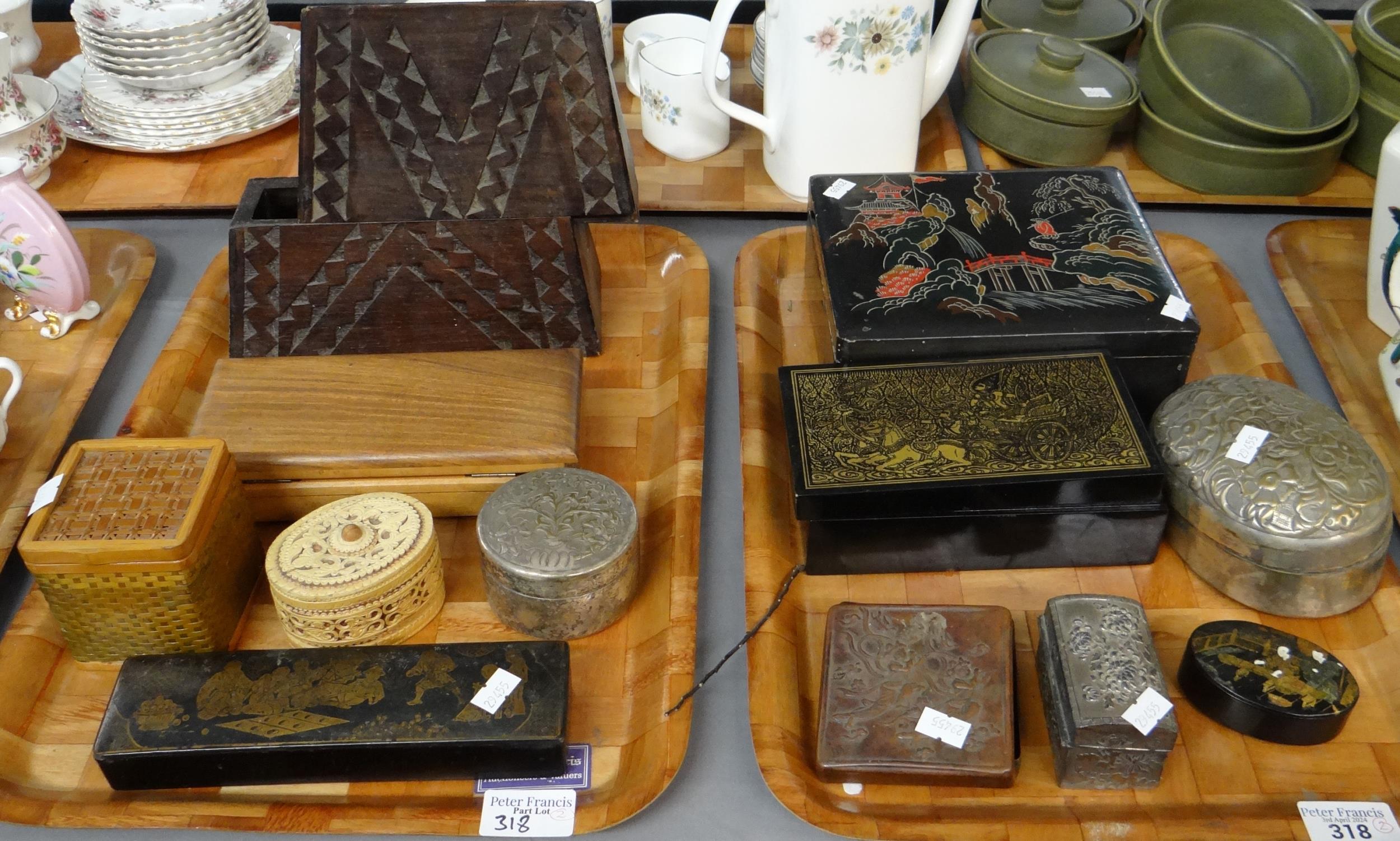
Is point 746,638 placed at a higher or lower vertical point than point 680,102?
lower

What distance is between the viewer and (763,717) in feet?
2.90

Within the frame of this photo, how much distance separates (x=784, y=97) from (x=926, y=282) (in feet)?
1.27

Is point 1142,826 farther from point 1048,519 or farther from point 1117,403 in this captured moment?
point 1117,403

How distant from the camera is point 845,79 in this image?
4.37 ft

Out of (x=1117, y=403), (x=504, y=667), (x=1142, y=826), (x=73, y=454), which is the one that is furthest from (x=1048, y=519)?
(x=73, y=454)

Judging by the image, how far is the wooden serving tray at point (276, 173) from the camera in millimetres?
1462

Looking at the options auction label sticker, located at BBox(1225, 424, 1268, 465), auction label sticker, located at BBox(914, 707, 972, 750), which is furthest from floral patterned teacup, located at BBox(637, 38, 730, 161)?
auction label sticker, located at BBox(914, 707, 972, 750)

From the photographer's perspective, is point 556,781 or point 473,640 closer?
point 556,781

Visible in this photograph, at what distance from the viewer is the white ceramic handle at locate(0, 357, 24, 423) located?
1.07m

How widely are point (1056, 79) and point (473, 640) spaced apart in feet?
3.42

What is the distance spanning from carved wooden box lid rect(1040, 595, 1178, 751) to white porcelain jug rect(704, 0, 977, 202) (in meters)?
0.69

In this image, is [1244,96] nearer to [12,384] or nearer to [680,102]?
[680,102]

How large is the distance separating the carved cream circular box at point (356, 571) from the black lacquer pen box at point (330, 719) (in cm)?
3

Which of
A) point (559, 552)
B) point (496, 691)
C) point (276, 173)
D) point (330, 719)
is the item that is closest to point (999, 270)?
point (559, 552)
